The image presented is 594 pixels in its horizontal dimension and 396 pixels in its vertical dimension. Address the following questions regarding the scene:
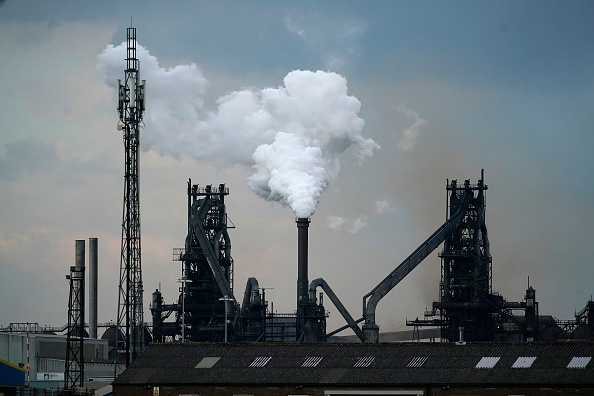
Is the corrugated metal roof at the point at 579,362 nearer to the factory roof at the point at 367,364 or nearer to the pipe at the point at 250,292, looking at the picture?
the factory roof at the point at 367,364

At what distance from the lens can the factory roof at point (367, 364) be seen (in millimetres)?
57344

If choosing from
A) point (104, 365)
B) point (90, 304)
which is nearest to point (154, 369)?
point (104, 365)

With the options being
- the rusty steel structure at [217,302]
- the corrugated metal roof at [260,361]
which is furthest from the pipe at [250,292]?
the corrugated metal roof at [260,361]

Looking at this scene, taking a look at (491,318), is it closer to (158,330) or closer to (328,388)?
(158,330)

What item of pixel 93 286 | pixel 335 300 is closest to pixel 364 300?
pixel 335 300

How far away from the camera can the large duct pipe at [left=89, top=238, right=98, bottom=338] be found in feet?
451

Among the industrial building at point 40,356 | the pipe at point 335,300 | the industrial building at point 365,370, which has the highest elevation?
the pipe at point 335,300

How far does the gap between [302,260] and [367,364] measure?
5904 centimetres

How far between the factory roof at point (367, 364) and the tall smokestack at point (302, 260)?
5175 cm

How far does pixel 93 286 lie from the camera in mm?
137500

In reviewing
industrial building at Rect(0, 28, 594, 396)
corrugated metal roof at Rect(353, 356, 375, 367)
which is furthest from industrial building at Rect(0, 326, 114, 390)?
corrugated metal roof at Rect(353, 356, 375, 367)

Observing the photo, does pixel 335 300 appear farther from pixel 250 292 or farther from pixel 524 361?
pixel 524 361

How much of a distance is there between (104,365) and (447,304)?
3937 centimetres

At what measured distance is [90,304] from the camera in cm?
13888
